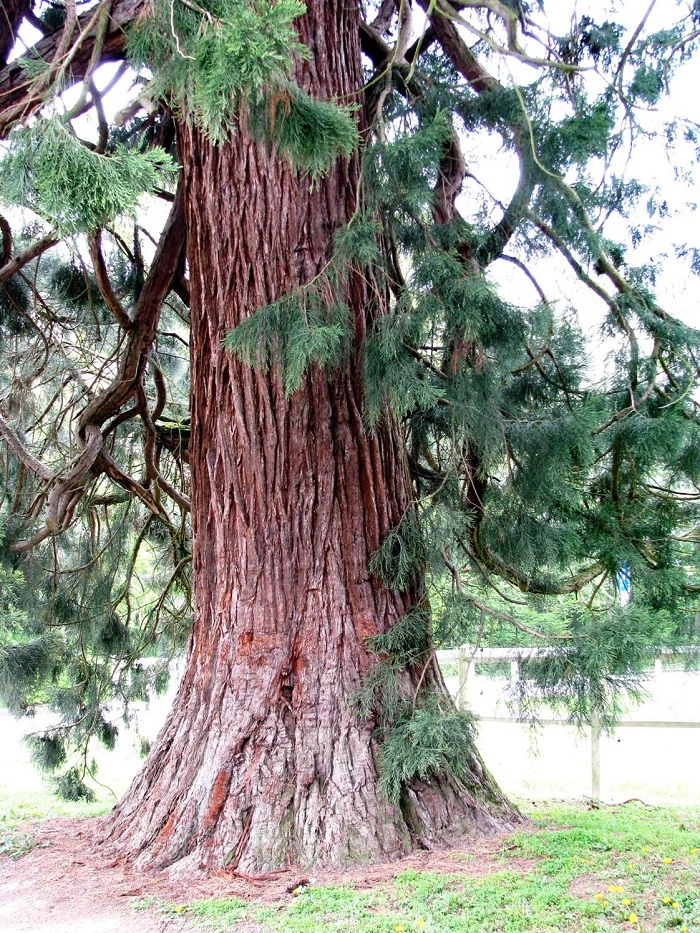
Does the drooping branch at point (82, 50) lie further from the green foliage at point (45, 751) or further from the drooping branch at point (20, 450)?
the green foliage at point (45, 751)

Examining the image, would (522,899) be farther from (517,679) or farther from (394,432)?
(394,432)

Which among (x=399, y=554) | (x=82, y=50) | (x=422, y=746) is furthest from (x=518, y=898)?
(x=82, y=50)

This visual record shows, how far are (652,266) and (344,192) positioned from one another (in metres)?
1.45

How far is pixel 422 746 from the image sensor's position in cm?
296

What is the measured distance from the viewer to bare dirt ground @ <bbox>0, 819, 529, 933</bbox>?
2.61 metres

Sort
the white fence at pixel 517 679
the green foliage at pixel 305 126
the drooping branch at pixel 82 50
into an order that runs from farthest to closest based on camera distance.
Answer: the drooping branch at pixel 82 50 → the white fence at pixel 517 679 → the green foliage at pixel 305 126

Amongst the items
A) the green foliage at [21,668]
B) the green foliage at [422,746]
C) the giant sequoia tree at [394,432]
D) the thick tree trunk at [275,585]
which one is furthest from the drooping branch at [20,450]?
the green foliage at [422,746]

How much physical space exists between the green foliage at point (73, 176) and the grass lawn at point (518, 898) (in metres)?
2.15

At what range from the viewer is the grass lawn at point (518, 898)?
2.43 metres

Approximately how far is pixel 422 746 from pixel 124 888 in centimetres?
118

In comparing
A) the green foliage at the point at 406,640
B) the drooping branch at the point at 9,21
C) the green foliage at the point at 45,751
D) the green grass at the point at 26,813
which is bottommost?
the green grass at the point at 26,813

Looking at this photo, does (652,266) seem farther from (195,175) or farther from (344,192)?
(195,175)

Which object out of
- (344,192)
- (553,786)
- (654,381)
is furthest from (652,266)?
(553,786)

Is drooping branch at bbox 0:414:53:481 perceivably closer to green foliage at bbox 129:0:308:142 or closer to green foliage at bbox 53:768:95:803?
green foliage at bbox 53:768:95:803
